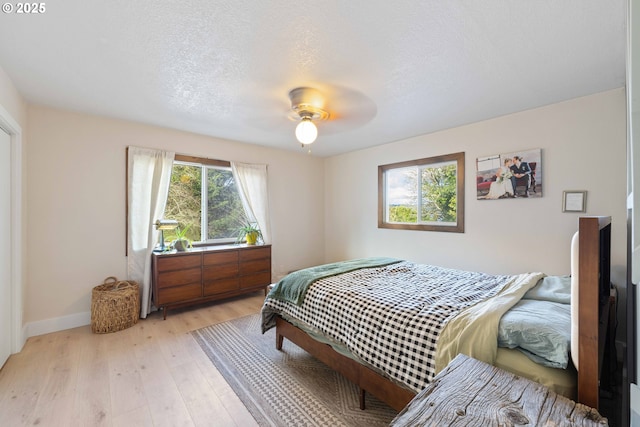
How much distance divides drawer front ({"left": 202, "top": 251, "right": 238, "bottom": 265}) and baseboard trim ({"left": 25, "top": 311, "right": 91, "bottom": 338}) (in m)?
1.33

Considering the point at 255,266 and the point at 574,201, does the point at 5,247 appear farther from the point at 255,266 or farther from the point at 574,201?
the point at 574,201

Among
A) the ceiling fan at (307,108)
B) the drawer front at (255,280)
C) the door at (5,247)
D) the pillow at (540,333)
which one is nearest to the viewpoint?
the pillow at (540,333)

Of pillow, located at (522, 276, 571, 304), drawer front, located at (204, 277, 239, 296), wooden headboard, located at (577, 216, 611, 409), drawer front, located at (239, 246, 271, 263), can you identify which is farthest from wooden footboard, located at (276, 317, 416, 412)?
drawer front, located at (239, 246, 271, 263)

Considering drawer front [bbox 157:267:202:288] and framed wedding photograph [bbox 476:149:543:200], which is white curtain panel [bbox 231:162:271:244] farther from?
framed wedding photograph [bbox 476:149:543:200]

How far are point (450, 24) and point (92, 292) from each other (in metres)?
4.03

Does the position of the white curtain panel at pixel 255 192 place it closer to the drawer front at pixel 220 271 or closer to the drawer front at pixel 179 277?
the drawer front at pixel 220 271

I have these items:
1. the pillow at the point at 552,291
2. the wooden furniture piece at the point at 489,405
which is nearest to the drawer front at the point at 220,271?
the wooden furniture piece at the point at 489,405

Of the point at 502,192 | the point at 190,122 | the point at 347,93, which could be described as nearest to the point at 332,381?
the point at 347,93

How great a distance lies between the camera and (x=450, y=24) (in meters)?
1.54

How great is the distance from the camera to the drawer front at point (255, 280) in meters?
3.78

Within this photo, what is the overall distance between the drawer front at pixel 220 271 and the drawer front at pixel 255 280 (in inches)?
6.4

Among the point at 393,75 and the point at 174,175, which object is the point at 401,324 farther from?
the point at 174,175

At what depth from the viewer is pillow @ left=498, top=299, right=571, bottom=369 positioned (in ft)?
3.76

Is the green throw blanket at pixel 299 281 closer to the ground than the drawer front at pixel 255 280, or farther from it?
farther from it
